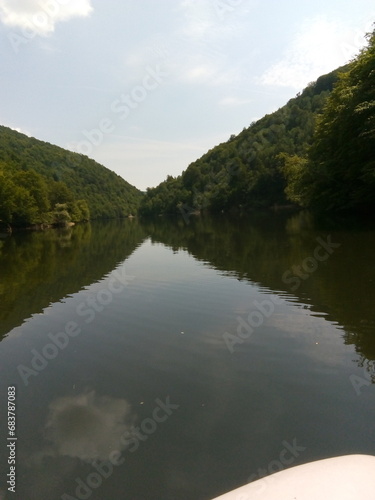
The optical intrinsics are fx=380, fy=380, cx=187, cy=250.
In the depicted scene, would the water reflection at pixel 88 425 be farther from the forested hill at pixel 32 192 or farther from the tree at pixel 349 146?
the forested hill at pixel 32 192

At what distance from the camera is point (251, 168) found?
134500 mm

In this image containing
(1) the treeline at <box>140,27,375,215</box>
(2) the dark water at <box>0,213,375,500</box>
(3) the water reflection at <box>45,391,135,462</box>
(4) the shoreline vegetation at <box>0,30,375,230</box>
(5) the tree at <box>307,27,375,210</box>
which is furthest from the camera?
(4) the shoreline vegetation at <box>0,30,375,230</box>

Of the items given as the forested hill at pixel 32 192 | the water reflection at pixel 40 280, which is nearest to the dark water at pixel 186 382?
the water reflection at pixel 40 280

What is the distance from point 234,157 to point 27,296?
145 meters

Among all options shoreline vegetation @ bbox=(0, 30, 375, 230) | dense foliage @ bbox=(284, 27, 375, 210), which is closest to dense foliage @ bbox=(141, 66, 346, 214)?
shoreline vegetation @ bbox=(0, 30, 375, 230)

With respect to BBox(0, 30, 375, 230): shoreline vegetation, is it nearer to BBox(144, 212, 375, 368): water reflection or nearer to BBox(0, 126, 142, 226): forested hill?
BBox(0, 126, 142, 226): forested hill

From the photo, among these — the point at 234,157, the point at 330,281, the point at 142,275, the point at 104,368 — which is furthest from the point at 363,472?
the point at 234,157

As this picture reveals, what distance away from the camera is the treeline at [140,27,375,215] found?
33.3 metres

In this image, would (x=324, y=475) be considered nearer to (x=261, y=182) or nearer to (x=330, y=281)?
(x=330, y=281)

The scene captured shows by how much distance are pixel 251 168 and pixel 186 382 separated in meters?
133

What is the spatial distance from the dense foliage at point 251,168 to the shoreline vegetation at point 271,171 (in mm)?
368

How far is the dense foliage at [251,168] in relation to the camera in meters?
117

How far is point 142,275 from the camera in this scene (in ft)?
64.8

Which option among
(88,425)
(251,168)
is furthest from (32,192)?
(88,425)
